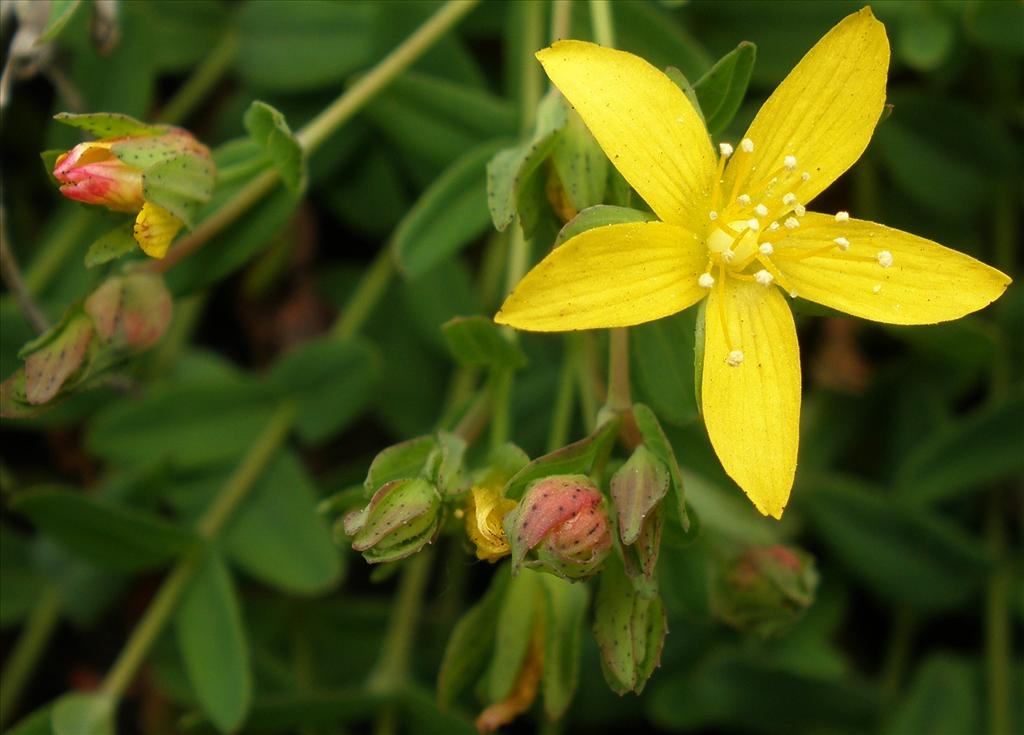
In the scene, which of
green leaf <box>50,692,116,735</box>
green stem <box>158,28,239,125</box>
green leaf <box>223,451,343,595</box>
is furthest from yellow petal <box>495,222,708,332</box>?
green stem <box>158,28,239,125</box>

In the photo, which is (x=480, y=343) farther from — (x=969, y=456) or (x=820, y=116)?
(x=969, y=456)

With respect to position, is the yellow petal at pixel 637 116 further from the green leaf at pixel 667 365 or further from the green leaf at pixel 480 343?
the green leaf at pixel 480 343

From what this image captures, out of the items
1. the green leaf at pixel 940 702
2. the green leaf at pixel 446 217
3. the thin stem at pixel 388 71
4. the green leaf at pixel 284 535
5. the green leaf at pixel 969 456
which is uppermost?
the thin stem at pixel 388 71

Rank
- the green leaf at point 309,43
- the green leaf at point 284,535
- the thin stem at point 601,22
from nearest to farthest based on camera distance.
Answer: the thin stem at point 601,22
the green leaf at point 284,535
the green leaf at point 309,43

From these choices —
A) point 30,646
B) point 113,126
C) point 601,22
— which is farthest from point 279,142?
point 30,646

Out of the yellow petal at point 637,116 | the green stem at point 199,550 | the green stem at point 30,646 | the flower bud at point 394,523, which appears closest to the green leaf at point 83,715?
the green stem at point 199,550

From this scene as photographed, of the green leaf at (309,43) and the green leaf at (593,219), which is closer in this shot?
the green leaf at (593,219)

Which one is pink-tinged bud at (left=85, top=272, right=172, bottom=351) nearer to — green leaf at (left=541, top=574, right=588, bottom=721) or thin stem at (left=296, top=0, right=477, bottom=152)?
thin stem at (left=296, top=0, right=477, bottom=152)
